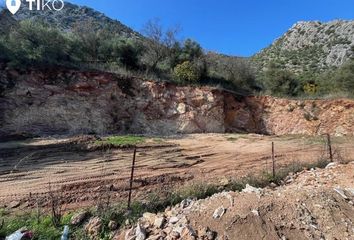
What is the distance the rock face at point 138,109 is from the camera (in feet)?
49.4

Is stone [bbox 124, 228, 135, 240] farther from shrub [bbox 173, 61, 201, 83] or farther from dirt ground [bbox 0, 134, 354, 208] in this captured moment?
shrub [bbox 173, 61, 201, 83]

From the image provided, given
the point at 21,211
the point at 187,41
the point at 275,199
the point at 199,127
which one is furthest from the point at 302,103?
the point at 21,211

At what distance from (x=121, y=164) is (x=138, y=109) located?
779 cm

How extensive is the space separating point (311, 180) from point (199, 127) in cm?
1045

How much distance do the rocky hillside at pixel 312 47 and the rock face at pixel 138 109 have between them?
1670cm

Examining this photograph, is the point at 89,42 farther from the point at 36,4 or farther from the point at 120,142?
the point at 120,142

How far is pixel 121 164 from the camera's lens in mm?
9906

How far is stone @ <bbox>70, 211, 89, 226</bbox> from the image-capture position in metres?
5.36

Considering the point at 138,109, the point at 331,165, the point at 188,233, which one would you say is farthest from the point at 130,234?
the point at 138,109

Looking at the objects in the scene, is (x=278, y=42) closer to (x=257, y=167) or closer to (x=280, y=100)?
(x=280, y=100)

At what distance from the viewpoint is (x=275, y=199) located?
5762 mm

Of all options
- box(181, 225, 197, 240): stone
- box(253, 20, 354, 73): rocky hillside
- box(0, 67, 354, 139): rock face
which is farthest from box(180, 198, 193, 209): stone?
box(253, 20, 354, 73): rocky hillside

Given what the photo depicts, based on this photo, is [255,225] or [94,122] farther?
[94,122]

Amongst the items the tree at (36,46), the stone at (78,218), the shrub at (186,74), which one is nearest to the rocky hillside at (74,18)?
the shrub at (186,74)
